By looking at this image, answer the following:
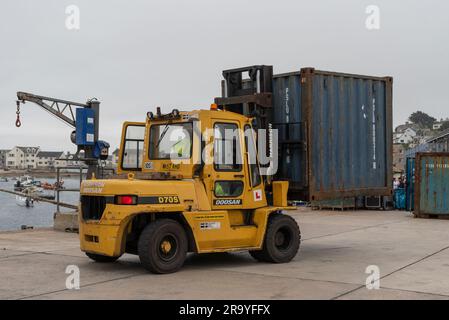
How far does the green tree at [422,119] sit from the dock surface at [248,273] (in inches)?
5923

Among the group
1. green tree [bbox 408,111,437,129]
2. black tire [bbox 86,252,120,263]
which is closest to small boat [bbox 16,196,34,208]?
black tire [bbox 86,252,120,263]

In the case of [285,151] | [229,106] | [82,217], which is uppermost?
[229,106]

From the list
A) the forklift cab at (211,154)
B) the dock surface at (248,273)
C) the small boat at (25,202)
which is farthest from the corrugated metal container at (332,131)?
the small boat at (25,202)

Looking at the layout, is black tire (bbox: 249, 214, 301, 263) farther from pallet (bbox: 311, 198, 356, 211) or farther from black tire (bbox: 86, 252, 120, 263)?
pallet (bbox: 311, 198, 356, 211)

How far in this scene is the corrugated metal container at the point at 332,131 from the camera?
10.5 metres

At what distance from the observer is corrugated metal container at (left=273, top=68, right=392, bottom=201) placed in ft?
34.5

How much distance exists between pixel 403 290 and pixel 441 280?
109 centimetres

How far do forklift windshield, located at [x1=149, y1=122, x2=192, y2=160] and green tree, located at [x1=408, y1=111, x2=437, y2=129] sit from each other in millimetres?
153986

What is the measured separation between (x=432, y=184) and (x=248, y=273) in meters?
12.9

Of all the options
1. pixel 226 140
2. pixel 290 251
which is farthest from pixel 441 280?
pixel 226 140

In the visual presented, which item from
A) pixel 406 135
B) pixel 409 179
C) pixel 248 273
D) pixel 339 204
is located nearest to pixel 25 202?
→ pixel 339 204

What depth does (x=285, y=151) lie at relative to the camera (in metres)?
10.8

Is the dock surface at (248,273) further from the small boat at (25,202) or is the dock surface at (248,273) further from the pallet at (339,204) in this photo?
the small boat at (25,202)

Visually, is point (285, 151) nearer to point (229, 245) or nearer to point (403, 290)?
point (229, 245)
